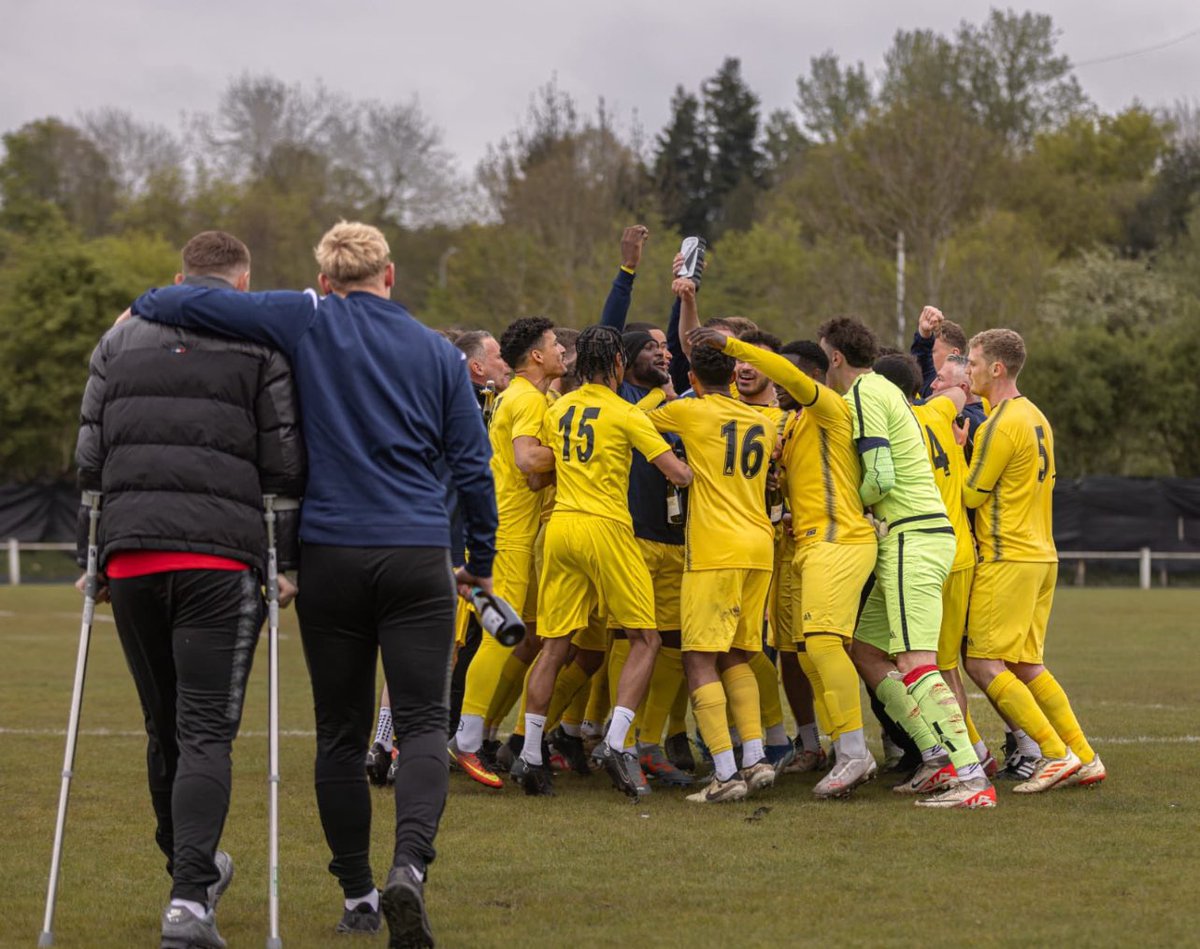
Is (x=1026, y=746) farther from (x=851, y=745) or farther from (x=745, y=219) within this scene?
(x=745, y=219)

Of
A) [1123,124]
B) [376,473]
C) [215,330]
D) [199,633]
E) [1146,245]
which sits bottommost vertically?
[199,633]

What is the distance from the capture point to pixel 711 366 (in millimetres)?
8023

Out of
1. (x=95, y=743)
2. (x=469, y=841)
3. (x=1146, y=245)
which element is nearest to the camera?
(x=469, y=841)

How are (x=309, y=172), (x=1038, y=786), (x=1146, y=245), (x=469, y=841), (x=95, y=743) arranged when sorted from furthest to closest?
(x=309, y=172), (x=1146, y=245), (x=95, y=743), (x=1038, y=786), (x=469, y=841)

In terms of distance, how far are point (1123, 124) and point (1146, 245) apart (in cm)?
919

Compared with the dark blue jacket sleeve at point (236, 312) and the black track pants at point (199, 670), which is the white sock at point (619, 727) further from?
the dark blue jacket sleeve at point (236, 312)

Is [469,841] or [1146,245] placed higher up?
[1146,245]

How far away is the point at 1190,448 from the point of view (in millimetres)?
36562

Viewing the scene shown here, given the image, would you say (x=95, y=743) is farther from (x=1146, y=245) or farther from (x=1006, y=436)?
(x=1146, y=245)

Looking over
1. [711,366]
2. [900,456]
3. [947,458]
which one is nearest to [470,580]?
[711,366]

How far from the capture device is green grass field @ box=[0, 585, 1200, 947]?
5234 mm

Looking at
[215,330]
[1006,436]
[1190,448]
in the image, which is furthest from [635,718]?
[1190,448]

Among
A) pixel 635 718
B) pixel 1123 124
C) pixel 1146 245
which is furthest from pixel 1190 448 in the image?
pixel 635 718

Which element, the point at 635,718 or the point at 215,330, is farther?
the point at 635,718
